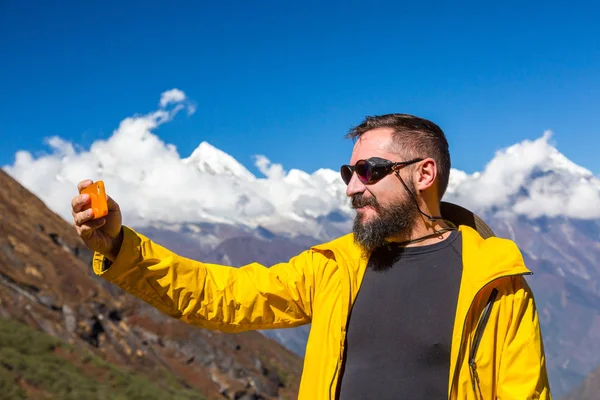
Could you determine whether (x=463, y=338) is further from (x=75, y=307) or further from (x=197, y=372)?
(x=197, y=372)

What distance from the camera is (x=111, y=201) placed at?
10.1ft

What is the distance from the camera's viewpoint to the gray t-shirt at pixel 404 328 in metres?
3.23

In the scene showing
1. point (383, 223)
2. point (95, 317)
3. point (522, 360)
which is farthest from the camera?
point (95, 317)

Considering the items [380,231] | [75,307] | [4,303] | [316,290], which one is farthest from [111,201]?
[75,307]

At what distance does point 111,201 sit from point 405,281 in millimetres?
1690

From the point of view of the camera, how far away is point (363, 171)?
3.67m

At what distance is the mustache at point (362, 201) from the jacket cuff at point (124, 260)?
133cm

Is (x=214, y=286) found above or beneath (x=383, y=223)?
beneath

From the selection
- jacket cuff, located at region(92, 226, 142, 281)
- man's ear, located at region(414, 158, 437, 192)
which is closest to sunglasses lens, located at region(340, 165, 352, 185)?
man's ear, located at region(414, 158, 437, 192)

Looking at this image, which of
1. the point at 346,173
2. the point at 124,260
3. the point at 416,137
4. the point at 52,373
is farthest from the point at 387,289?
the point at 52,373

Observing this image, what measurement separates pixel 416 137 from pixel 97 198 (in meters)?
1.90

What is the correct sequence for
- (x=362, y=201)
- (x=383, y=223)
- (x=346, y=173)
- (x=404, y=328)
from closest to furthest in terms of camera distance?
(x=404, y=328) → (x=383, y=223) → (x=362, y=201) → (x=346, y=173)

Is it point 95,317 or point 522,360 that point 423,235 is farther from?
point 95,317

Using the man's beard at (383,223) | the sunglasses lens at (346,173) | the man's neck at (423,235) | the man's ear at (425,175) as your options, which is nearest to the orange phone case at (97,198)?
the man's beard at (383,223)
